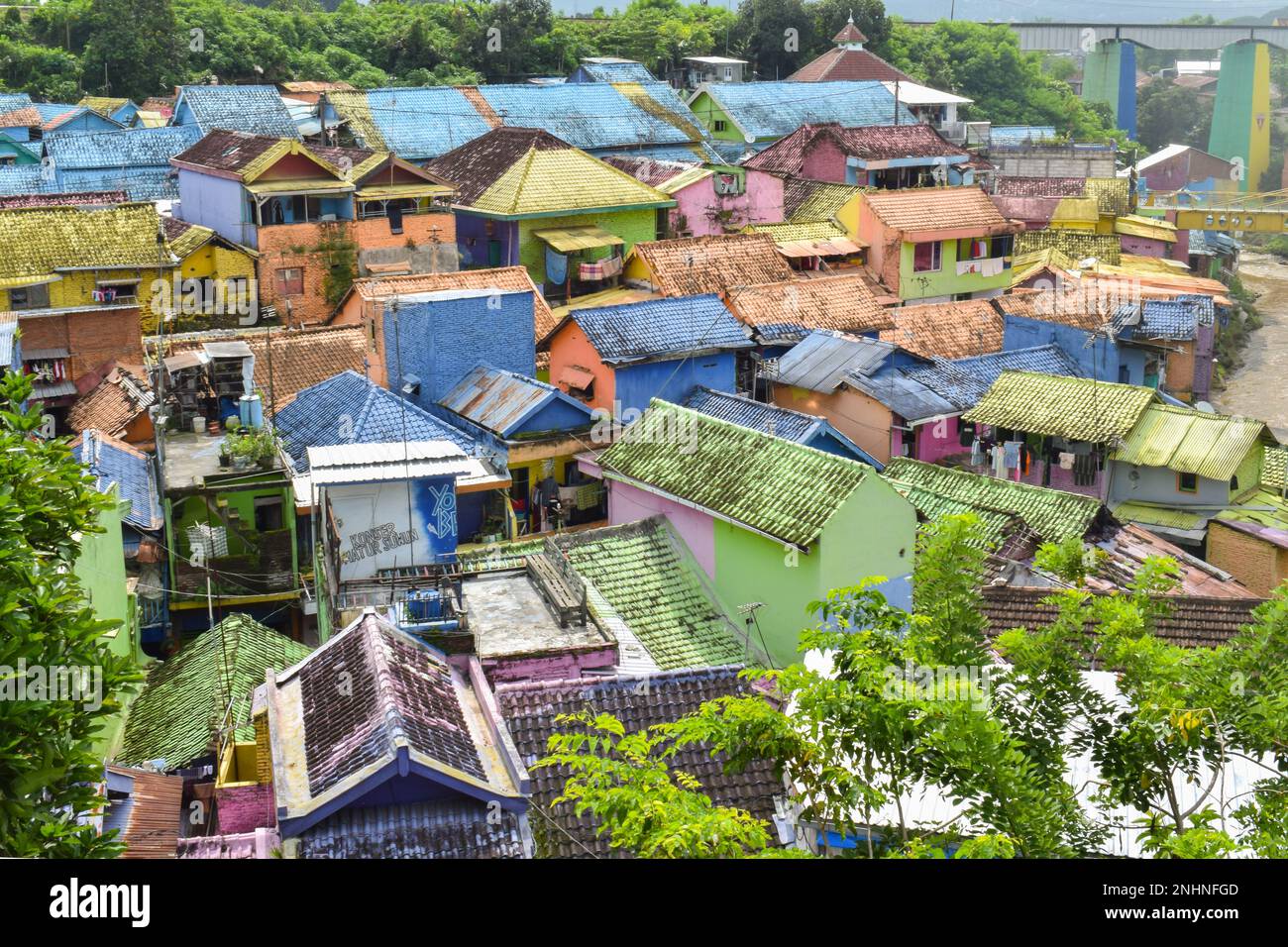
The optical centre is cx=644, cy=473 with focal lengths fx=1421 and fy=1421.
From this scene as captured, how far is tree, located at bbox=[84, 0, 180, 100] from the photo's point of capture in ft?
170

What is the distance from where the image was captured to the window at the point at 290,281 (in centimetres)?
3272

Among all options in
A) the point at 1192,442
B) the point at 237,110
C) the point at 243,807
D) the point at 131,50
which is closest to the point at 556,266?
the point at 237,110

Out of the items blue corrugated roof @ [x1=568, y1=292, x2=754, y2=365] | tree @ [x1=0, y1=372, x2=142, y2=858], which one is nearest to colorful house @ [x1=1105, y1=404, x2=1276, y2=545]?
blue corrugated roof @ [x1=568, y1=292, x2=754, y2=365]

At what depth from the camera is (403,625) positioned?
13.3 metres

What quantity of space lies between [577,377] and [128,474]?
26.0 feet

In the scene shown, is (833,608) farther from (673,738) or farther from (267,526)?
(267,526)

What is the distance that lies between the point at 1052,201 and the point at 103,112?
104 ft

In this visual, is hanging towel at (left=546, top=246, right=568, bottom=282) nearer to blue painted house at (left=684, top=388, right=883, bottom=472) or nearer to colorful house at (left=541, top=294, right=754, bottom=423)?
colorful house at (left=541, top=294, right=754, bottom=423)

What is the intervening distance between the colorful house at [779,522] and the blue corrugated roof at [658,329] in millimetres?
6507

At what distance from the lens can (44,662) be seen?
7.97 m

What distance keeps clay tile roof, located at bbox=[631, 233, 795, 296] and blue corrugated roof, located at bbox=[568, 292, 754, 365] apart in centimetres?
589

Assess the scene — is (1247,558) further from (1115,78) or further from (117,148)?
(1115,78)
